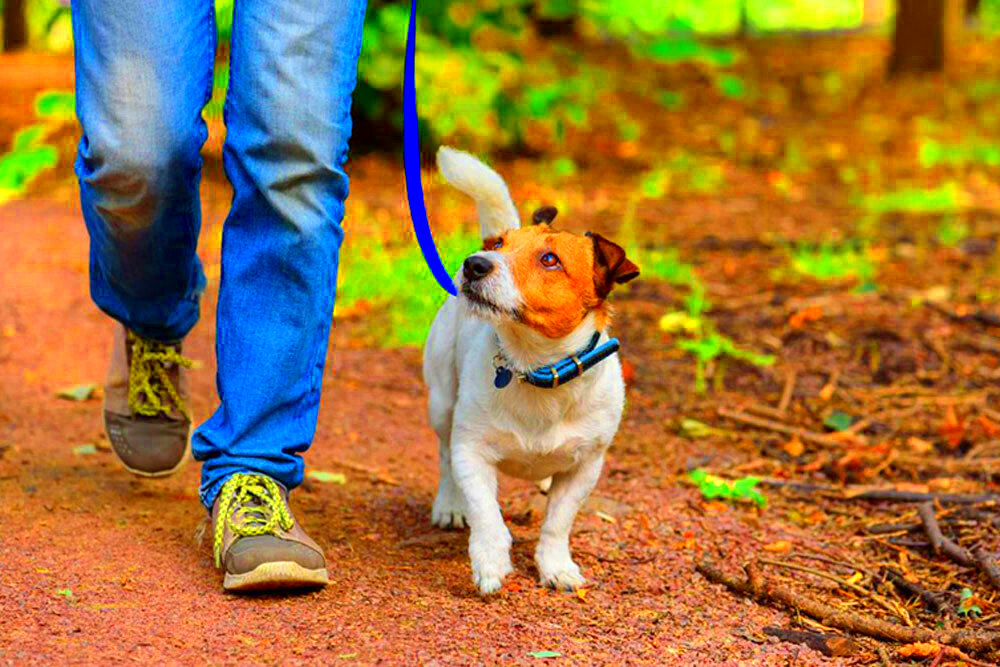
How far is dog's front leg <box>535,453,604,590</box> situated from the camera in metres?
3.29

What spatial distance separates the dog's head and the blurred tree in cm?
1091

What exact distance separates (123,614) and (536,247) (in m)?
1.26

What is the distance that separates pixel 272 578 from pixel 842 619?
1369 mm

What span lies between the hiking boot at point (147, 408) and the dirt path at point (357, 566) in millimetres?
121

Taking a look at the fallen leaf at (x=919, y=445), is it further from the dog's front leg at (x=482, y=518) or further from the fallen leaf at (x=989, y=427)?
the dog's front leg at (x=482, y=518)

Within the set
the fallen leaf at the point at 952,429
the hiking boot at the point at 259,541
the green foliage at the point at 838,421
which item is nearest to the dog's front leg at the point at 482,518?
the hiking boot at the point at 259,541

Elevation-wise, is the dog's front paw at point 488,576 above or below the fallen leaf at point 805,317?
above

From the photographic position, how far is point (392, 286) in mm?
6566

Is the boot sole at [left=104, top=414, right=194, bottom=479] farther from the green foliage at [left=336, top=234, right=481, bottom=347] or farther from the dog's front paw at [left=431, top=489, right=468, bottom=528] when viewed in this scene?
the green foliage at [left=336, top=234, right=481, bottom=347]

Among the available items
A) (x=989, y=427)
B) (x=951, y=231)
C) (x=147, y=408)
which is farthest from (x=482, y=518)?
(x=951, y=231)

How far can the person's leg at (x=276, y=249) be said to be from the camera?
2.96 meters

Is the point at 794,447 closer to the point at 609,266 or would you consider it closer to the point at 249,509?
the point at 609,266

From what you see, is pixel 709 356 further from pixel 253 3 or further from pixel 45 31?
pixel 45 31

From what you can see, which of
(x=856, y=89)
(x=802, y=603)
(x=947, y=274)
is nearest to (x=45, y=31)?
(x=947, y=274)
